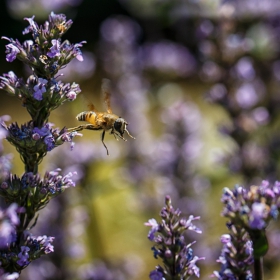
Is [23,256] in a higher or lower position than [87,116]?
lower

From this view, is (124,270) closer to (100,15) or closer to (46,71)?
(46,71)

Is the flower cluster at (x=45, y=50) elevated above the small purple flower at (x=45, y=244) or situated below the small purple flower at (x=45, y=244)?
above

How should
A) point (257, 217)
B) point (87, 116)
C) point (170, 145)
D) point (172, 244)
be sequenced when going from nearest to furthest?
1. point (257, 217)
2. point (172, 244)
3. point (87, 116)
4. point (170, 145)

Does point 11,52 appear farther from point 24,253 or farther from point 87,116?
point 87,116

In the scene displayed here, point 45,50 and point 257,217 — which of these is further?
point 45,50

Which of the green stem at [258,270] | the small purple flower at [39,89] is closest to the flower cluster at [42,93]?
the small purple flower at [39,89]

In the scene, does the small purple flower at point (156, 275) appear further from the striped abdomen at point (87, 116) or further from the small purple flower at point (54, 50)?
the striped abdomen at point (87, 116)

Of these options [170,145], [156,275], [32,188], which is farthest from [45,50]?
[170,145]

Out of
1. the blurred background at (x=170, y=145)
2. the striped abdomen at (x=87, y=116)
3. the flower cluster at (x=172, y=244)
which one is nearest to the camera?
the flower cluster at (x=172, y=244)
